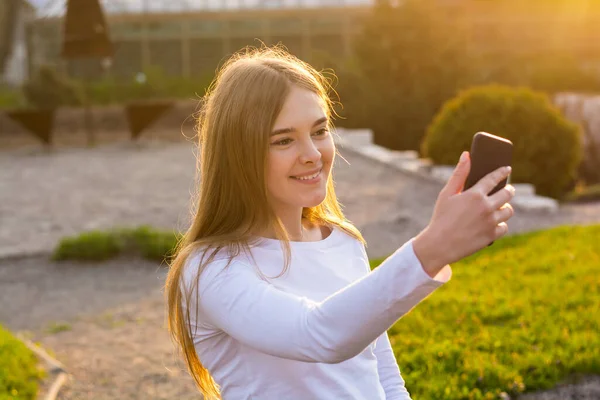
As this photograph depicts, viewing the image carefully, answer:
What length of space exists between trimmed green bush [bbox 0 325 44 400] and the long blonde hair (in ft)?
8.72

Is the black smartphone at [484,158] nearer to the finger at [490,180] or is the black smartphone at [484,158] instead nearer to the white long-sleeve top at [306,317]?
the finger at [490,180]

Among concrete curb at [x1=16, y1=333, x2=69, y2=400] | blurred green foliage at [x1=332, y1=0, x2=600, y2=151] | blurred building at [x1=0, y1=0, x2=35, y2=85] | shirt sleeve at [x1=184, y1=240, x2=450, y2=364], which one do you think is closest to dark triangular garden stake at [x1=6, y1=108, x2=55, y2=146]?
blurred green foliage at [x1=332, y1=0, x2=600, y2=151]

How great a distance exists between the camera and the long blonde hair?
184 cm

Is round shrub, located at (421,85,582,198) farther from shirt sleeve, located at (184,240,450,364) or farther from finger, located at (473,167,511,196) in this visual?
finger, located at (473,167,511,196)

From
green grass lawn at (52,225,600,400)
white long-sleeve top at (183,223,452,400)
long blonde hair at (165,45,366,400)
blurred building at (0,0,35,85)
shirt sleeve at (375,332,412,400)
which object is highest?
long blonde hair at (165,45,366,400)

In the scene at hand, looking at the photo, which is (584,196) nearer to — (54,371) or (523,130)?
(523,130)

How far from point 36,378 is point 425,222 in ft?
17.6

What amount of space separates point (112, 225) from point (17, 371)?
5415mm

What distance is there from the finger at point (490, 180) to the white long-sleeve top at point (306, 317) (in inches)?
6.1

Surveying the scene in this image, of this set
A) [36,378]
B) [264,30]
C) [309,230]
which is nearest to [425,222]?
[36,378]

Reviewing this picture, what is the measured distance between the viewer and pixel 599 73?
24.4 meters

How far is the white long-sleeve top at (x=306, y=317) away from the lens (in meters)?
1.47

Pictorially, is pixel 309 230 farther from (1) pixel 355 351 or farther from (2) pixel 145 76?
(2) pixel 145 76

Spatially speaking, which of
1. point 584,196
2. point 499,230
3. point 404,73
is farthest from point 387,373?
point 404,73
